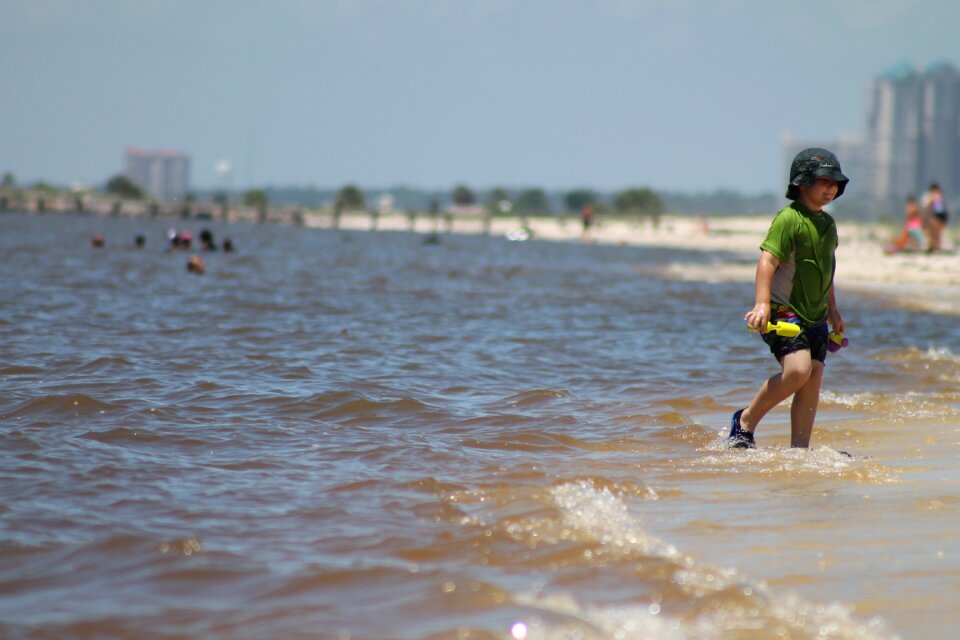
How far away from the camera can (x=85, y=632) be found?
327 cm

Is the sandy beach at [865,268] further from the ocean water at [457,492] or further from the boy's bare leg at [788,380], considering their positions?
the boy's bare leg at [788,380]

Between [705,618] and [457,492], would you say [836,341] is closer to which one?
Answer: [457,492]

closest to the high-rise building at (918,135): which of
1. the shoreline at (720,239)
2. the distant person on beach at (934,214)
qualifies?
the shoreline at (720,239)

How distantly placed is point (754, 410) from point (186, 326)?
24.9 ft

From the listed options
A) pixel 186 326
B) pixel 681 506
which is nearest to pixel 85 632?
pixel 681 506

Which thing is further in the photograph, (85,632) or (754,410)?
(754,410)

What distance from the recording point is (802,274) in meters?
5.60

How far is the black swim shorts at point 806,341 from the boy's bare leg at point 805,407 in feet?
0.22

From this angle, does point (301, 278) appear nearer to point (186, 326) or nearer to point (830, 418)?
point (186, 326)

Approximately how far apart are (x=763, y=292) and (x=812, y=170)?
2.08 ft

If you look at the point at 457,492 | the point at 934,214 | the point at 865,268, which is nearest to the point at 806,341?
the point at 457,492

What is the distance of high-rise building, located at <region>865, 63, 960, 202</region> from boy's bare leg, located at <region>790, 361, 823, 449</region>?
186 meters

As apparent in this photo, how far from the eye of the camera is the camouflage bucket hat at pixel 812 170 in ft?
18.2

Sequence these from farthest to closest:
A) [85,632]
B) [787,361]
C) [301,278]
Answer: [301,278], [787,361], [85,632]
